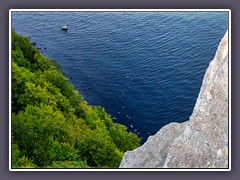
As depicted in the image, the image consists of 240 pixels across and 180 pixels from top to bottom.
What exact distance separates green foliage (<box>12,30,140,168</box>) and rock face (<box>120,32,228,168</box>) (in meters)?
1.14

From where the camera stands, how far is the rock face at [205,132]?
12711mm

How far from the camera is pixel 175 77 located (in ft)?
43.7

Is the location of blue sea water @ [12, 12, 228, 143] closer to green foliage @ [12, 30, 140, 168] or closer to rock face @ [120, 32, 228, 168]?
rock face @ [120, 32, 228, 168]

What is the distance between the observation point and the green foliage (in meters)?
13.4

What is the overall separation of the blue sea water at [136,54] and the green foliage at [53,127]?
0.64m

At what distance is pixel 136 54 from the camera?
13.7 metres

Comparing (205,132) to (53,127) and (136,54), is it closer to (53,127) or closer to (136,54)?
(136,54)

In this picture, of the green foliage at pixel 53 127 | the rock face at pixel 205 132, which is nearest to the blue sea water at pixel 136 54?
the rock face at pixel 205 132

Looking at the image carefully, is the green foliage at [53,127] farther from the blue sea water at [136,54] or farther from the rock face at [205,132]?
the rock face at [205,132]

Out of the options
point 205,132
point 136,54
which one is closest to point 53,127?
point 136,54

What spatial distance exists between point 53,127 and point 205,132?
16.2 feet

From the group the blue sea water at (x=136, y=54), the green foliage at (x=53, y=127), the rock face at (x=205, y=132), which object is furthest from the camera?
the green foliage at (x=53, y=127)

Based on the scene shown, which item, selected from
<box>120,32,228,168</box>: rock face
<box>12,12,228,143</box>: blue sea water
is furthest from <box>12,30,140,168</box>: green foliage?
<box>120,32,228,168</box>: rock face
